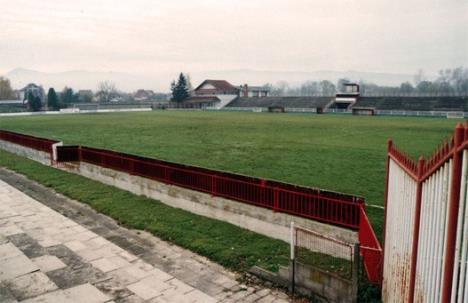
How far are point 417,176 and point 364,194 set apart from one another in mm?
9999

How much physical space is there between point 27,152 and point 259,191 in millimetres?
20097

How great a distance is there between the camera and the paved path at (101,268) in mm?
7500

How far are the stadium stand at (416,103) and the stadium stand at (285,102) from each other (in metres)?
8.69

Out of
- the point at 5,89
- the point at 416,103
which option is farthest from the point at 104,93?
the point at 416,103

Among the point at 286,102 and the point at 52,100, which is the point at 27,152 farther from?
the point at 52,100

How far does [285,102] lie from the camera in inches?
3231

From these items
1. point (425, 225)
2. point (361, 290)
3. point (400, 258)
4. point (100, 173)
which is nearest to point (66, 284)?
point (361, 290)

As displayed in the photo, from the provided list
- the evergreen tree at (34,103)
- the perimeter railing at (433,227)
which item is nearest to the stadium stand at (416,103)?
the perimeter railing at (433,227)

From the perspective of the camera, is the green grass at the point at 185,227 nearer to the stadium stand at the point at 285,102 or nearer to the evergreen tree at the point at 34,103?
the stadium stand at the point at 285,102

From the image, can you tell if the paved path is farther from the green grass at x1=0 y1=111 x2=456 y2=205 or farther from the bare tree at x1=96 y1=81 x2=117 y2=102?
the bare tree at x1=96 y1=81 x2=117 y2=102

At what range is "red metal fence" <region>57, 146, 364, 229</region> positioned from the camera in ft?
29.9

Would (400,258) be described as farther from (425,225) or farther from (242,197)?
(242,197)

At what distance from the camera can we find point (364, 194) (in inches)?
533

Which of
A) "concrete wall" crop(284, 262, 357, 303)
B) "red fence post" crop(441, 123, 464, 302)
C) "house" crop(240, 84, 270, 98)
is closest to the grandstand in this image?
"house" crop(240, 84, 270, 98)
